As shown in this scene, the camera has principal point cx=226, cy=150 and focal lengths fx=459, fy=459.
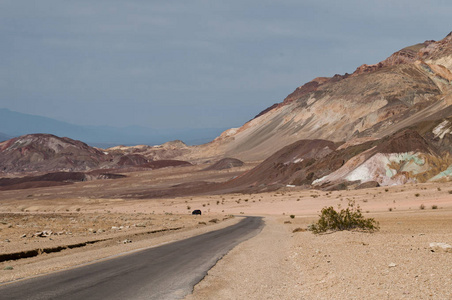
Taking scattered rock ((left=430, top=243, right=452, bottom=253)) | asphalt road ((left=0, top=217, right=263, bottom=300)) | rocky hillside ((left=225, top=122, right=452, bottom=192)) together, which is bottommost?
scattered rock ((left=430, top=243, right=452, bottom=253))

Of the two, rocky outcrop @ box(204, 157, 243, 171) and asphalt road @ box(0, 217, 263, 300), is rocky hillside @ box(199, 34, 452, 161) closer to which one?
rocky outcrop @ box(204, 157, 243, 171)

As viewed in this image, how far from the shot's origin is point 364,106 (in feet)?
506

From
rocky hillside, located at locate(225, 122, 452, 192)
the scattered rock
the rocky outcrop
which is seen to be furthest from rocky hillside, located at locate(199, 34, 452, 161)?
the scattered rock

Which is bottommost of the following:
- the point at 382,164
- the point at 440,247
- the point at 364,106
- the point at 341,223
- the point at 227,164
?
the point at 440,247

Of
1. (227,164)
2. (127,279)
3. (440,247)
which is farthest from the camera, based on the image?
(227,164)

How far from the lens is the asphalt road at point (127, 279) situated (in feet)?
32.3

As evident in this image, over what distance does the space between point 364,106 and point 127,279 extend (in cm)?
15183

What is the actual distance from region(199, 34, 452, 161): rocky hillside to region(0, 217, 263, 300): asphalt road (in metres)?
111

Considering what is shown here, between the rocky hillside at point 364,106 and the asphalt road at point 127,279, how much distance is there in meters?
111

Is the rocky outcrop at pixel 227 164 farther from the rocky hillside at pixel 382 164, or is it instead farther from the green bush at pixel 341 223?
the green bush at pixel 341 223

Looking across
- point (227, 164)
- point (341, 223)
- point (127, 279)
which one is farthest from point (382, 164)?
point (227, 164)

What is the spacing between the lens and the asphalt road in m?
9.85

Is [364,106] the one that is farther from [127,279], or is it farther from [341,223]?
[127,279]

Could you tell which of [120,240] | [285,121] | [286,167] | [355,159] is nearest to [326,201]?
[355,159]
